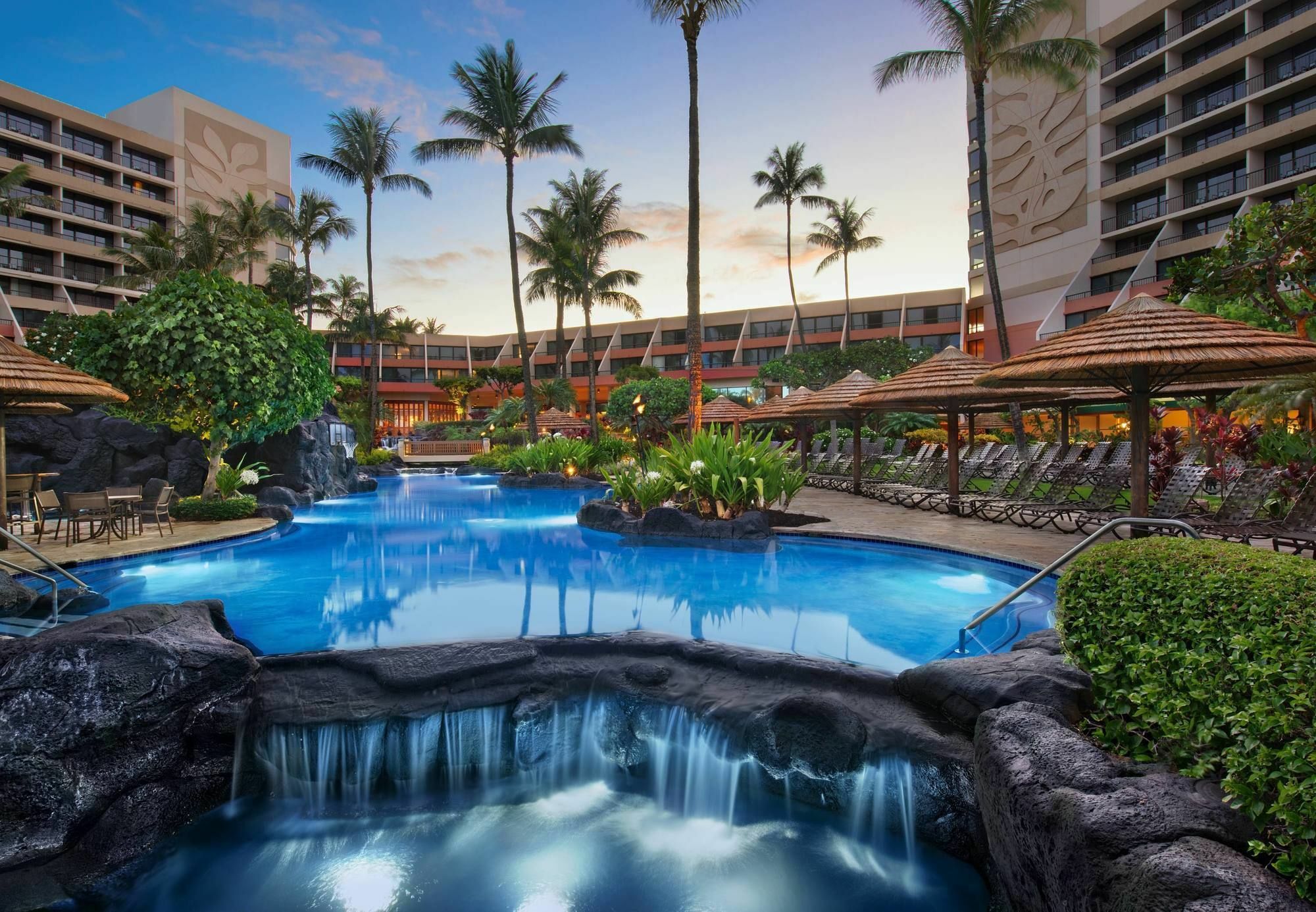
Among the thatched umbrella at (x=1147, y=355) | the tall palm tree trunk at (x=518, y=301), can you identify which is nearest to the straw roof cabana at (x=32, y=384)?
the thatched umbrella at (x=1147, y=355)

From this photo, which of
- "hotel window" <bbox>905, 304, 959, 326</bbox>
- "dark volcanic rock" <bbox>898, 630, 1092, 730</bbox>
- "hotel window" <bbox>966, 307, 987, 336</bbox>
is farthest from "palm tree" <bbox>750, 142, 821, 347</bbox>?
"dark volcanic rock" <bbox>898, 630, 1092, 730</bbox>

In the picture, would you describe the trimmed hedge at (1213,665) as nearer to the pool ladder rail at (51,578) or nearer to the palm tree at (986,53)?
the pool ladder rail at (51,578)

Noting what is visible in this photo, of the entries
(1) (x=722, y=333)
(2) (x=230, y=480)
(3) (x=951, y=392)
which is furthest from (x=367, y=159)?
(1) (x=722, y=333)

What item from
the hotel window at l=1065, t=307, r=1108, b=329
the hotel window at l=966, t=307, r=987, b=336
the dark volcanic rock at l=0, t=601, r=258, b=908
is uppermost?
the hotel window at l=966, t=307, r=987, b=336

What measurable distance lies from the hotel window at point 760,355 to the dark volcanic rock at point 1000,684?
4992cm

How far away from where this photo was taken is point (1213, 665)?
2701mm

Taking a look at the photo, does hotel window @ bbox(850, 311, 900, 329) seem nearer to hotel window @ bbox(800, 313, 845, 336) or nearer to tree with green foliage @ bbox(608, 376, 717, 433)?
hotel window @ bbox(800, 313, 845, 336)

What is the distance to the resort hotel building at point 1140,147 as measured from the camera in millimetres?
29844

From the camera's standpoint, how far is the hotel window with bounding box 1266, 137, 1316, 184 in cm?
2873

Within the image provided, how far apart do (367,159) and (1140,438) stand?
30.7m

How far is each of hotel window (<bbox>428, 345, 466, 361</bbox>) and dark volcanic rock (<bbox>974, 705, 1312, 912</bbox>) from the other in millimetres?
63641

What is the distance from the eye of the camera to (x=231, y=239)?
123 feet

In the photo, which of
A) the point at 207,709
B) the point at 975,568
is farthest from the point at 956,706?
A: the point at 975,568

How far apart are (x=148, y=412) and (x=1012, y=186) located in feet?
143
